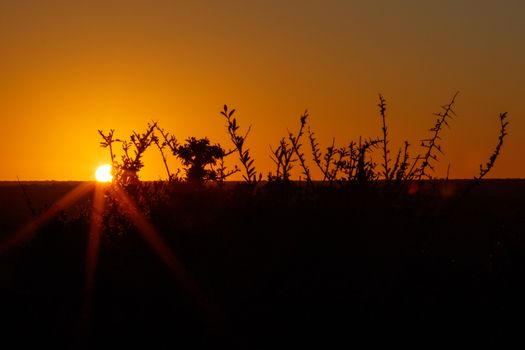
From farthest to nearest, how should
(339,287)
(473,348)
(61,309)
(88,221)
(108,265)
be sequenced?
(88,221), (108,265), (61,309), (339,287), (473,348)

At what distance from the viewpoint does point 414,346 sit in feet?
12.8

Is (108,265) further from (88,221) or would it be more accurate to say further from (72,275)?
(88,221)

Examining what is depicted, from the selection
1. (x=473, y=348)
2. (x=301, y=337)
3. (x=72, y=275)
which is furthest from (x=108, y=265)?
(x=473, y=348)

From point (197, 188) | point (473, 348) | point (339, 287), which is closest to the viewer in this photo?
point (473, 348)

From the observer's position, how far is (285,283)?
14.1 ft

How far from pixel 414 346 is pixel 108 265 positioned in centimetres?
198

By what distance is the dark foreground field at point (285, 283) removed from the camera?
13.3 feet

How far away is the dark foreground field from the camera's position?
13.3ft

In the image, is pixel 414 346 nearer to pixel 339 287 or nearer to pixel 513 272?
pixel 339 287

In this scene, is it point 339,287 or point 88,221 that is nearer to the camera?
point 339,287

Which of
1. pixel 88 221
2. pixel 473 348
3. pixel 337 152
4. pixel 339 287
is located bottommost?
pixel 473 348

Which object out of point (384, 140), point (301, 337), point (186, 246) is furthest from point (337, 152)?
point (301, 337)

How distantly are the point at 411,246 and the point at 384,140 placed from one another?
1.23 metres

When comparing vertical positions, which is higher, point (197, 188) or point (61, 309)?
point (197, 188)
